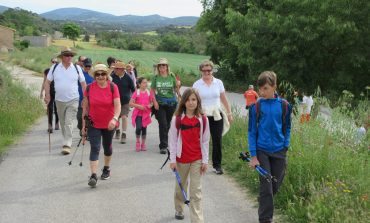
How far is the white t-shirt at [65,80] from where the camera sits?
8766 millimetres

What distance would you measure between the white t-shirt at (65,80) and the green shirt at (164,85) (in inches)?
54.4

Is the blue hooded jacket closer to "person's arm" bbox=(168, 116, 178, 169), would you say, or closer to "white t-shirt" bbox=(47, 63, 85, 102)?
"person's arm" bbox=(168, 116, 178, 169)

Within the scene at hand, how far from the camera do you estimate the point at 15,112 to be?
1191 centimetres

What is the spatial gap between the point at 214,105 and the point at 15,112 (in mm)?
6463

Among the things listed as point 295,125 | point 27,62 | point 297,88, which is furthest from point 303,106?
point 27,62

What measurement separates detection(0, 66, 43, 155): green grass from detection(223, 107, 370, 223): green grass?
5.13 m

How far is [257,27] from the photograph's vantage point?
779 inches

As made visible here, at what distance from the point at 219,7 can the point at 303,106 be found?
92.9 feet

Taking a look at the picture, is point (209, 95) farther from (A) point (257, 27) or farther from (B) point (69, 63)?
(A) point (257, 27)

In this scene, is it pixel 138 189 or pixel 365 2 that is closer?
pixel 138 189

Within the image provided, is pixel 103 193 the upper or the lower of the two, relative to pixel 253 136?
lower

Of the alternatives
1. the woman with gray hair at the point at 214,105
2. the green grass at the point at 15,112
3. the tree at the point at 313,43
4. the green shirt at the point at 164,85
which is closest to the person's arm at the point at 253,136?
the woman with gray hair at the point at 214,105

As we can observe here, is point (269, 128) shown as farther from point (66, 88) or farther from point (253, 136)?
point (66, 88)

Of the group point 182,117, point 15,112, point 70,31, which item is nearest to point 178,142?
point 182,117
